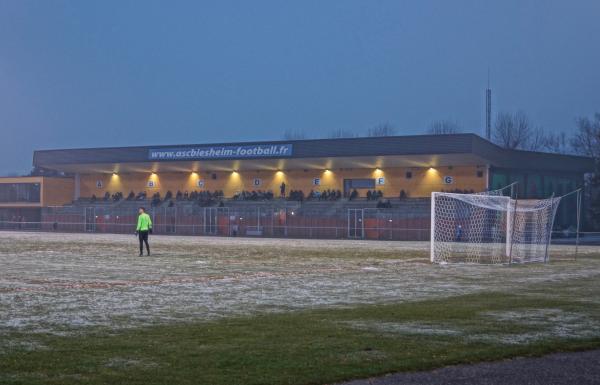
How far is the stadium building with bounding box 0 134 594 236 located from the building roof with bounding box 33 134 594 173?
9 cm

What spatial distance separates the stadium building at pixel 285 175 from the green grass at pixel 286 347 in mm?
46280

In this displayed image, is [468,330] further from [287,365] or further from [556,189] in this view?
[556,189]

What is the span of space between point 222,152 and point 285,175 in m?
7.34

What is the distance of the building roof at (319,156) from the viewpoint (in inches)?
2456

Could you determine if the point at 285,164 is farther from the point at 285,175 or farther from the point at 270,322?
the point at 270,322

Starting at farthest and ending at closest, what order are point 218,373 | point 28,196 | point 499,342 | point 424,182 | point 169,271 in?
point 28,196 → point 424,182 → point 169,271 → point 499,342 → point 218,373

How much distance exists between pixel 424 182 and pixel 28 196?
4215 cm

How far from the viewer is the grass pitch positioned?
9.03 meters

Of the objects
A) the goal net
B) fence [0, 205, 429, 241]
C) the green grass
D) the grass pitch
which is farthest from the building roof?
the green grass

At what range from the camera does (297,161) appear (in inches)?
2746

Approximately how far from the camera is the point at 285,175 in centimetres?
7575

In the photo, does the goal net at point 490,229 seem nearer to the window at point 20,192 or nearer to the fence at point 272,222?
the fence at point 272,222

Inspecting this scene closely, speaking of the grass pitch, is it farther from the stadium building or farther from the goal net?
the stadium building

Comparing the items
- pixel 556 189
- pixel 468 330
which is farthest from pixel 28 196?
pixel 468 330
